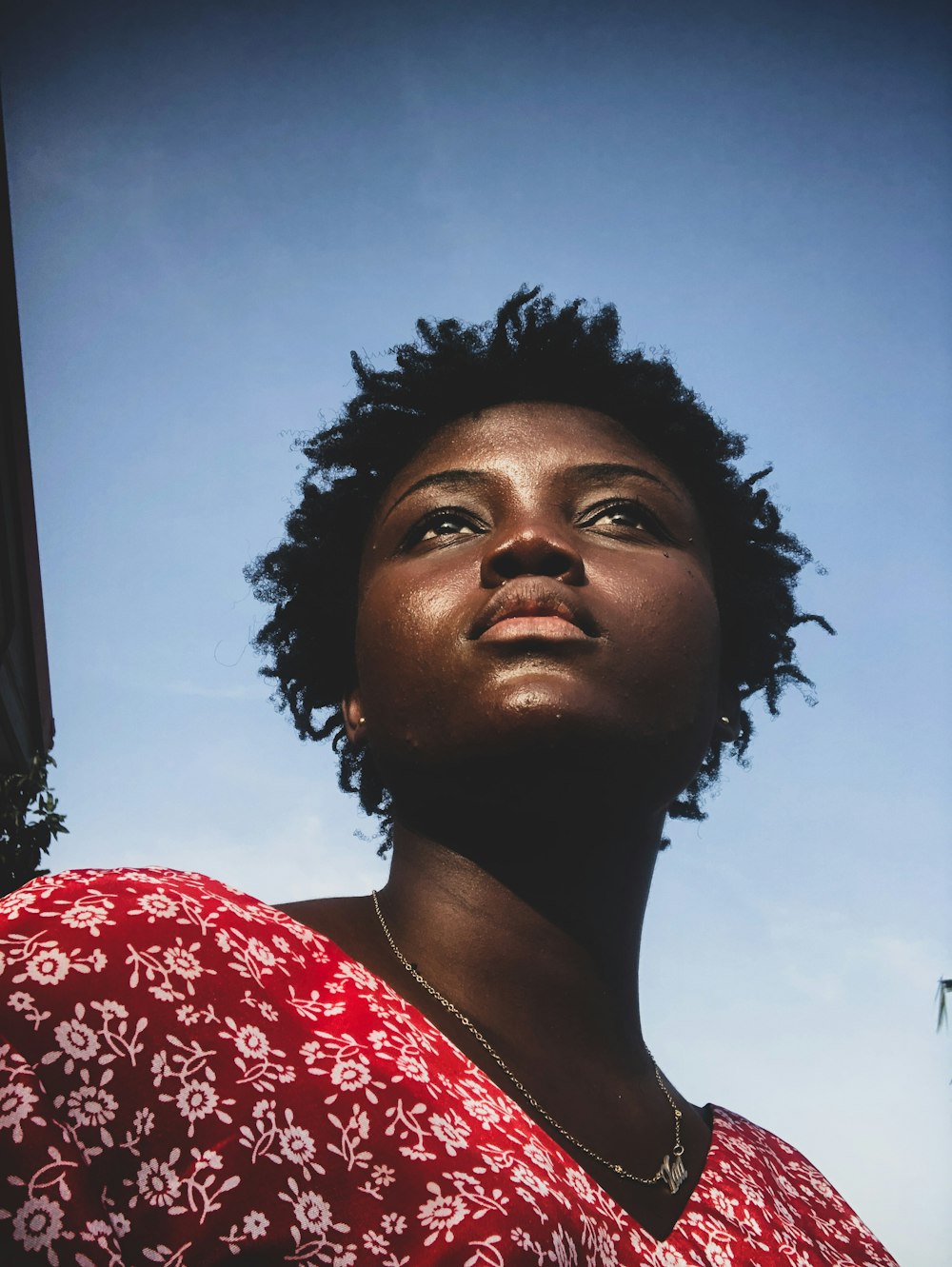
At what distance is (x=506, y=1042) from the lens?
2400mm

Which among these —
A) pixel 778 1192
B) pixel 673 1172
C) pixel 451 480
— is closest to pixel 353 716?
pixel 451 480

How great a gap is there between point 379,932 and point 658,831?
30.7 inches

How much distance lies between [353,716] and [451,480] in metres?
0.76

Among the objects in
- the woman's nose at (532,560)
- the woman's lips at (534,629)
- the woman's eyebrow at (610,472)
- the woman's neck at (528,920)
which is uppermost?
the woman's eyebrow at (610,472)

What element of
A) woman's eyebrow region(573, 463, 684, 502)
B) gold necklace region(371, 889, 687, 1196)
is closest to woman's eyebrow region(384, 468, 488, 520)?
woman's eyebrow region(573, 463, 684, 502)

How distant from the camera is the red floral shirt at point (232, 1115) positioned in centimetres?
145

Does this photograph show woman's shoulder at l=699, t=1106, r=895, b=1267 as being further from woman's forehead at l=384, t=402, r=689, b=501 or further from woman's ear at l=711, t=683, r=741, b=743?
woman's forehead at l=384, t=402, r=689, b=501

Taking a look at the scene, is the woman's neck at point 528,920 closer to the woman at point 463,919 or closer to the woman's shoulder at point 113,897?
the woman at point 463,919

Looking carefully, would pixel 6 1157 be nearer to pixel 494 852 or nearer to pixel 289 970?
pixel 289 970

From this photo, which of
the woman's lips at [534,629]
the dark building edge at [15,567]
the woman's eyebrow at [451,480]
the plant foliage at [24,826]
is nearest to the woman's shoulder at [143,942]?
the woman's lips at [534,629]

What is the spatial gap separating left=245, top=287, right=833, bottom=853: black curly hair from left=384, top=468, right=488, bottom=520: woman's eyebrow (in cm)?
37

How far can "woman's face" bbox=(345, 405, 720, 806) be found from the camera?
2.46 meters

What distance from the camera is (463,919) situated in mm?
2566

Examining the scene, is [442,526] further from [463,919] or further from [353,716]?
[463,919]
